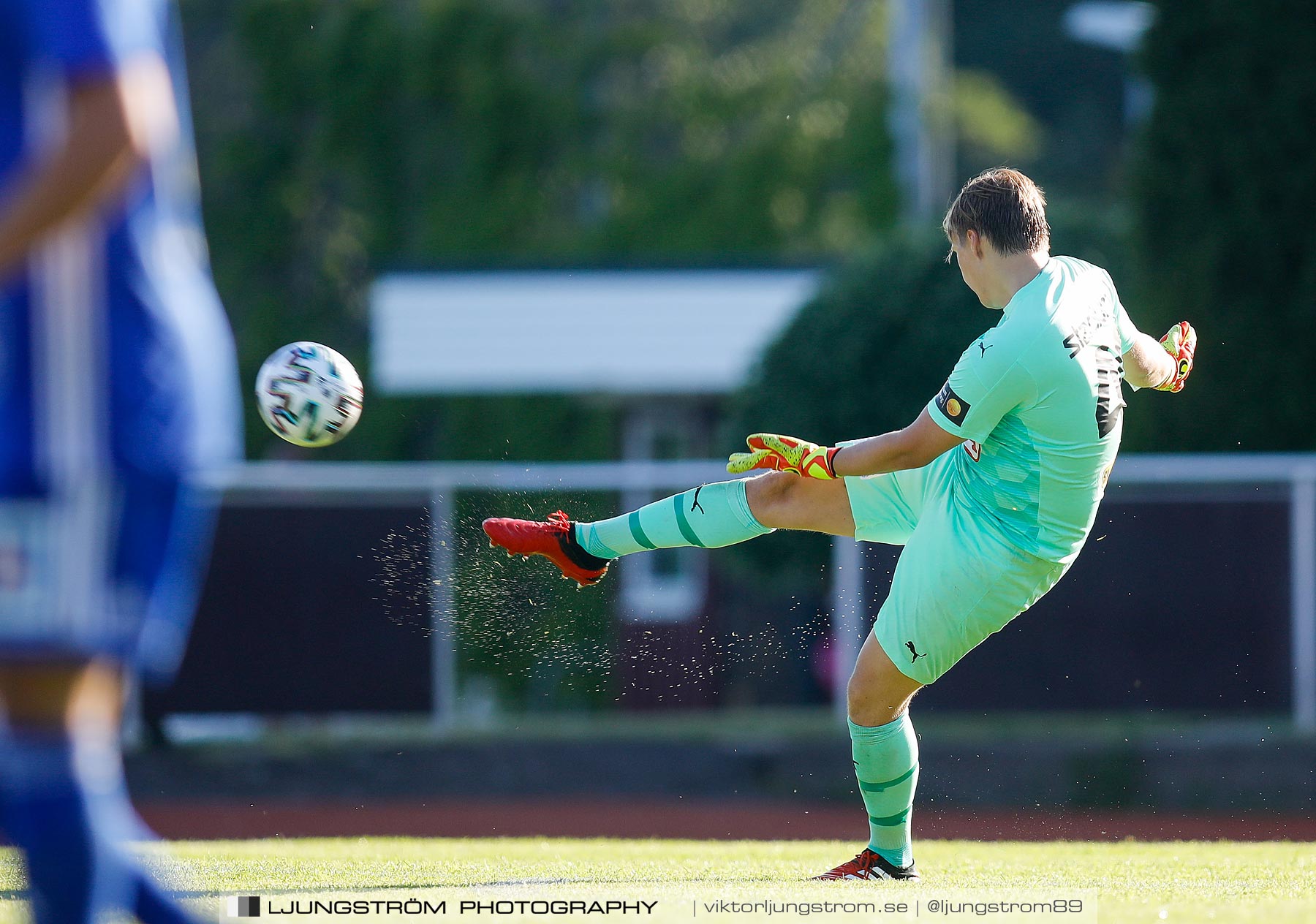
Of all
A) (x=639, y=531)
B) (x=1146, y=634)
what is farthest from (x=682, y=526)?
(x=1146, y=634)

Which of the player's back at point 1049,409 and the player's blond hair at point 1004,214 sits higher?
the player's blond hair at point 1004,214

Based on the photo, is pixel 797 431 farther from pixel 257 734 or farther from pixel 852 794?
pixel 257 734

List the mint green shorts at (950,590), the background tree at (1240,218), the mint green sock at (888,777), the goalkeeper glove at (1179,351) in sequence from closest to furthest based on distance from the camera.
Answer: the mint green shorts at (950,590), the mint green sock at (888,777), the goalkeeper glove at (1179,351), the background tree at (1240,218)

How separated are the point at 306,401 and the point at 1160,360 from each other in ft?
8.52

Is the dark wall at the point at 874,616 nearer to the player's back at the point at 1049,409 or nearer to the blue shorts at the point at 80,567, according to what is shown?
the player's back at the point at 1049,409

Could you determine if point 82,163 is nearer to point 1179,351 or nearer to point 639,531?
point 639,531

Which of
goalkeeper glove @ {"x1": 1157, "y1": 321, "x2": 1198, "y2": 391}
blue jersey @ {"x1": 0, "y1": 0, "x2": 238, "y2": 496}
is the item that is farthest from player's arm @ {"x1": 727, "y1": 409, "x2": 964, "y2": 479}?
blue jersey @ {"x1": 0, "y1": 0, "x2": 238, "y2": 496}

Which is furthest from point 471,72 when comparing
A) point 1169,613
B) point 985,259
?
point 985,259

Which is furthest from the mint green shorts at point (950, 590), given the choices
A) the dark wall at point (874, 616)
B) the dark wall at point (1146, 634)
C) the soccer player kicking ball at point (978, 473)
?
the dark wall at point (1146, 634)

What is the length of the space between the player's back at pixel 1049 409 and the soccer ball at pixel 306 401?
193cm

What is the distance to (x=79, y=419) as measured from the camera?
2588 millimetres

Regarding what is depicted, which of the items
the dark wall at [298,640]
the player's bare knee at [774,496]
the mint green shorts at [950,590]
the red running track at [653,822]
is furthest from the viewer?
the dark wall at [298,640]

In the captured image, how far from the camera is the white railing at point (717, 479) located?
1116 cm

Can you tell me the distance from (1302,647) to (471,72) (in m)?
16.4
